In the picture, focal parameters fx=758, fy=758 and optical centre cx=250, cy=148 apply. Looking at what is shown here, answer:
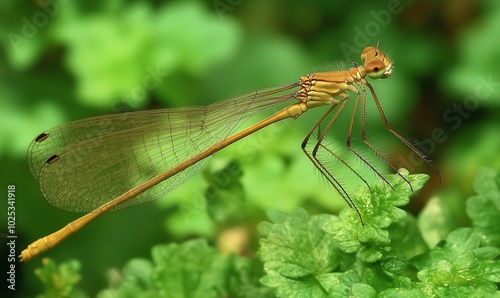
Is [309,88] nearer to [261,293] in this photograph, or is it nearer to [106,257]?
[261,293]

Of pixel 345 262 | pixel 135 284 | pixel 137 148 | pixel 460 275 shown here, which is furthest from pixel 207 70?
pixel 460 275

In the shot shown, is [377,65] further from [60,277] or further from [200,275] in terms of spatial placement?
[60,277]

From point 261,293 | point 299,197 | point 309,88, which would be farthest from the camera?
point 299,197

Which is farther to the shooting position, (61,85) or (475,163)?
(61,85)

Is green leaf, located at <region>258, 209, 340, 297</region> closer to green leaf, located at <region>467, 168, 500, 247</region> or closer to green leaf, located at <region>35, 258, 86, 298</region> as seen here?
green leaf, located at <region>467, 168, 500, 247</region>

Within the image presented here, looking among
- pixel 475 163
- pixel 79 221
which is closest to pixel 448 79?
pixel 475 163

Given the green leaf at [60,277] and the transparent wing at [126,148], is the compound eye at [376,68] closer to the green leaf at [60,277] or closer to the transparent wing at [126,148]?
the transparent wing at [126,148]
